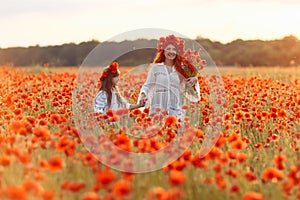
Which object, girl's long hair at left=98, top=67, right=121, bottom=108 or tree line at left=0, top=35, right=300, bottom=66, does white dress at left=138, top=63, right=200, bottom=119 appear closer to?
girl's long hair at left=98, top=67, right=121, bottom=108

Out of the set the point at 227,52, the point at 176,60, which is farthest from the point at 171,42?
the point at 227,52

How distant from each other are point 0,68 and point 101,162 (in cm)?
1099

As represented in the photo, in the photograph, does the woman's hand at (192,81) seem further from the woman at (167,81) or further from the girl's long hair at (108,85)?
the girl's long hair at (108,85)

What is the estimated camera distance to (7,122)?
4.91 m

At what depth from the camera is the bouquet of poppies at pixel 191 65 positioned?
6.67 metres

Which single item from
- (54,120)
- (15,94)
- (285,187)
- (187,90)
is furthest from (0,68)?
(285,187)

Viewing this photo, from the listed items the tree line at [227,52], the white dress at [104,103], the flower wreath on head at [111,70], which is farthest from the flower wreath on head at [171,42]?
the tree line at [227,52]

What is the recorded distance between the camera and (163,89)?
6598 millimetres

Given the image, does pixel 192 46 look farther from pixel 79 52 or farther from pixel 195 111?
pixel 79 52

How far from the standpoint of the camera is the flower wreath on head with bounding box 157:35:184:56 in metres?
6.51

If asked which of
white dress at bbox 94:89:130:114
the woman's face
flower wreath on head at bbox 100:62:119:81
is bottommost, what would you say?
white dress at bbox 94:89:130:114

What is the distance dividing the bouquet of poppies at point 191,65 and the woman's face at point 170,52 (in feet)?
0.72

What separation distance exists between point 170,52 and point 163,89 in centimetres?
53

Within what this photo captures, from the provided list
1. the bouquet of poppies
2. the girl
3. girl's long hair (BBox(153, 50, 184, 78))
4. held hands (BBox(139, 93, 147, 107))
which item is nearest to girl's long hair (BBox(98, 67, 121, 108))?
the girl
